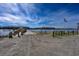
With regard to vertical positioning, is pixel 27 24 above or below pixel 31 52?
above

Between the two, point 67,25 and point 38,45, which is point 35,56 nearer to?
point 38,45

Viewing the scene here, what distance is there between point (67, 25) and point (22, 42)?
1.45 ft

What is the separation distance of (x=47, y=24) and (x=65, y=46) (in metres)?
0.26

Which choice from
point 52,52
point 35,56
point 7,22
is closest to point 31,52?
point 35,56

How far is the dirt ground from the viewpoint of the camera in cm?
213

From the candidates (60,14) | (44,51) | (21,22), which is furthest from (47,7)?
(44,51)

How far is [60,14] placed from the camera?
84.0 inches

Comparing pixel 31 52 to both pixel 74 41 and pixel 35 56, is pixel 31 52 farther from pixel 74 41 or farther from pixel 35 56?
pixel 74 41

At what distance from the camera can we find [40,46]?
214cm

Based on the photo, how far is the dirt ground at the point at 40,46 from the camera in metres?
2.13

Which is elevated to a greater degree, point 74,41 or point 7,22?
point 7,22

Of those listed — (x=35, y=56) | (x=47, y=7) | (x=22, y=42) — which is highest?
(x=47, y=7)

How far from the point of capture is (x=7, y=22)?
2.13 m

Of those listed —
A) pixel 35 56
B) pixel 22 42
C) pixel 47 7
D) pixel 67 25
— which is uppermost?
pixel 47 7
